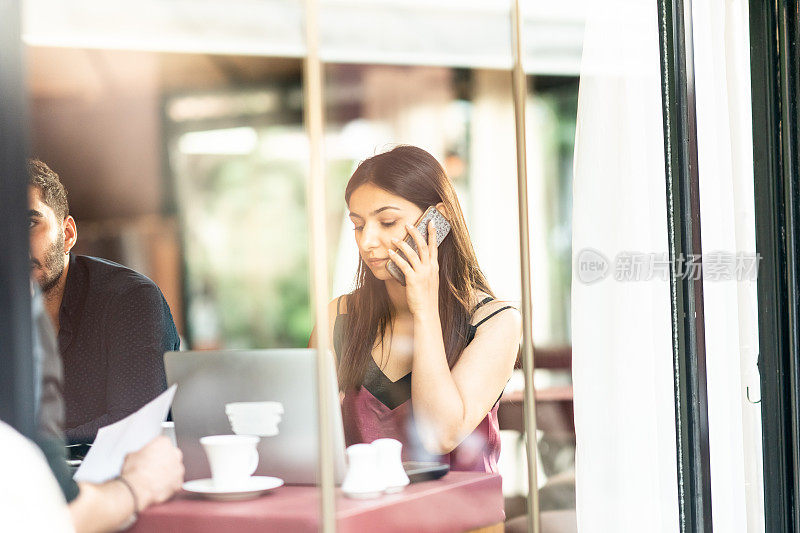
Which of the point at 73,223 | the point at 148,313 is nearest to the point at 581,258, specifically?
the point at 148,313

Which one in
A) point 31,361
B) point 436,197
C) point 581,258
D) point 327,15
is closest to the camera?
point 31,361

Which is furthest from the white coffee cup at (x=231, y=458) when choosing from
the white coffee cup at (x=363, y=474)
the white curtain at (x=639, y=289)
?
the white curtain at (x=639, y=289)

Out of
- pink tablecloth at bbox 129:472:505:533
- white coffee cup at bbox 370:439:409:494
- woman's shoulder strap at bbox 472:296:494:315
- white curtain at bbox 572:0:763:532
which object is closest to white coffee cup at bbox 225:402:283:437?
pink tablecloth at bbox 129:472:505:533

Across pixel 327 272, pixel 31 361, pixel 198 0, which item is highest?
pixel 198 0

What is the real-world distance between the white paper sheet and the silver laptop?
0.10 feet

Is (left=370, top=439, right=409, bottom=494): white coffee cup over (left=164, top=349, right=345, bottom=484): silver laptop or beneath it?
beneath

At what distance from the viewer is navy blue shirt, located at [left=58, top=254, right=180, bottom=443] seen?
1616 mm

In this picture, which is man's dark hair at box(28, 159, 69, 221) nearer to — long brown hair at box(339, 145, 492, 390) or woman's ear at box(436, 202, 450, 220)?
long brown hair at box(339, 145, 492, 390)

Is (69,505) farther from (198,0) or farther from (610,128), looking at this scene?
(610,128)

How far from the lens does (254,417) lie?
179cm

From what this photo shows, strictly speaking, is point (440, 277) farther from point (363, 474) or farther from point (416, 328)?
point (363, 474)

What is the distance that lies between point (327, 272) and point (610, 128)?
950 mm

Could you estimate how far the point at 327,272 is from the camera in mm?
1840

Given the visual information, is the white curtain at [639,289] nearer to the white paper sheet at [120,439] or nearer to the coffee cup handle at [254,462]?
the coffee cup handle at [254,462]
